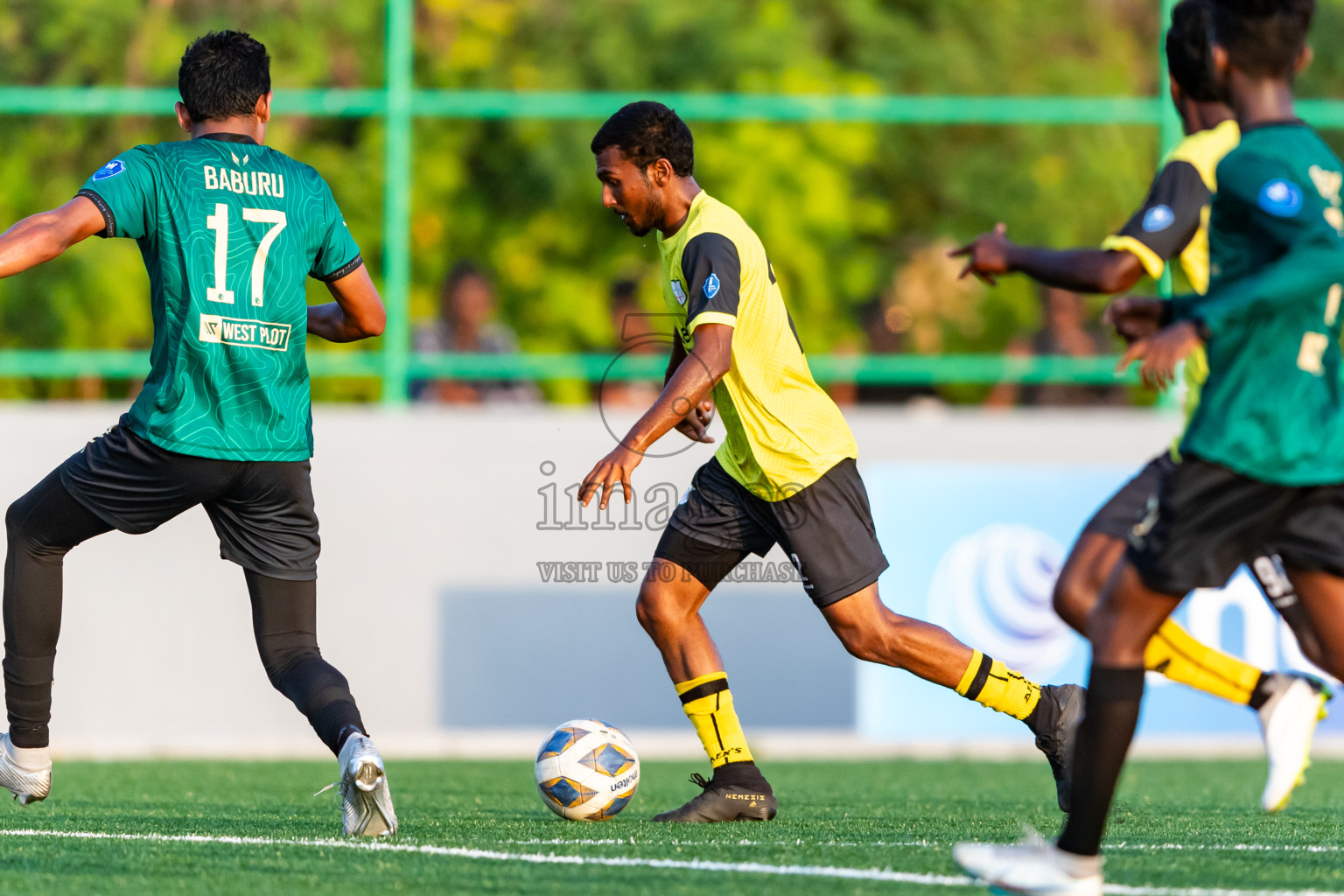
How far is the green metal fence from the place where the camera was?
9.77 m

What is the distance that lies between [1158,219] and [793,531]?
184 cm

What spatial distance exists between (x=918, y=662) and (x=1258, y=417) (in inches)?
79.6

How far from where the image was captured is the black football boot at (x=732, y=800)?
18.4ft

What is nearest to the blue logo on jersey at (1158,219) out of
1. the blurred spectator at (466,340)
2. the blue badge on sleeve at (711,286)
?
the blue badge on sleeve at (711,286)

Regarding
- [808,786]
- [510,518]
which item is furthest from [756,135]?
[808,786]

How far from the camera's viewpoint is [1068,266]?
3.92 m

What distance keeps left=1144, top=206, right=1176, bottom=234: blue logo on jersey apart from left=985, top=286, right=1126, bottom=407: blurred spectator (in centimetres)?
612

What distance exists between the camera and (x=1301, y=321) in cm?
375

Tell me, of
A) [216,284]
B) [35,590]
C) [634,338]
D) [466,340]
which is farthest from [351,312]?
[634,338]

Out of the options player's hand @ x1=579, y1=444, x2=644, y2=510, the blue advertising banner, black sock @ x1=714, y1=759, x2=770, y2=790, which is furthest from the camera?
the blue advertising banner

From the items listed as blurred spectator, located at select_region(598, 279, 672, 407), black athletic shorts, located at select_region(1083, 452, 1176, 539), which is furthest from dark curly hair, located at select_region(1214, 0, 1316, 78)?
blurred spectator, located at select_region(598, 279, 672, 407)

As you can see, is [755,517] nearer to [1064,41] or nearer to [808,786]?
[808,786]

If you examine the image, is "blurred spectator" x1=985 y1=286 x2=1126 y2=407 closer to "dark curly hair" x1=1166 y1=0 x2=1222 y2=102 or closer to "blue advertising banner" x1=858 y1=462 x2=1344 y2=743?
"blue advertising banner" x1=858 y1=462 x2=1344 y2=743

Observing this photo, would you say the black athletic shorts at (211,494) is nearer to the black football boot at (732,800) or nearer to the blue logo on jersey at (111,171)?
the blue logo on jersey at (111,171)
